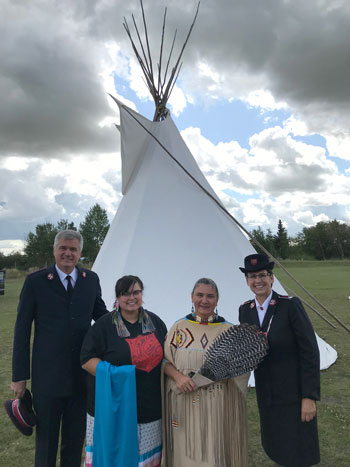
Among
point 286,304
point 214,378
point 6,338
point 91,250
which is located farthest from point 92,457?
point 91,250

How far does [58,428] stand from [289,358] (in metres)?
1.50

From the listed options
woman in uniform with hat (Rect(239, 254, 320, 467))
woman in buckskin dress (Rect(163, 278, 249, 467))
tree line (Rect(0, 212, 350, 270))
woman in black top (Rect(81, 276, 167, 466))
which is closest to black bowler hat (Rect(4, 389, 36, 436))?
woman in black top (Rect(81, 276, 167, 466))

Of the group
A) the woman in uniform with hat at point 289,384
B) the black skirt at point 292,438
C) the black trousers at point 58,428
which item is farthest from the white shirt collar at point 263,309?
the black trousers at point 58,428

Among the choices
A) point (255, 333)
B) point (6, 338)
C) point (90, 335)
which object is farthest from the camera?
point (6, 338)

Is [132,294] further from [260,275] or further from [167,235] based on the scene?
[167,235]

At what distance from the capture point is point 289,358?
6.37ft

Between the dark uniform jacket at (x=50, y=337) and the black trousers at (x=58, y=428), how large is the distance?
0.25ft

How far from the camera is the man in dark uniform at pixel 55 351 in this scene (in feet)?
6.89

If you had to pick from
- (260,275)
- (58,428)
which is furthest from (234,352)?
(58,428)

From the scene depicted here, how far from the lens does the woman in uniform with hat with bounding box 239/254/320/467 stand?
1888 mm

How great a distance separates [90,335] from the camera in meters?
1.92

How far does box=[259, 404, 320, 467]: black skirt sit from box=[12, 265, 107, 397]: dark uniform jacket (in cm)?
121

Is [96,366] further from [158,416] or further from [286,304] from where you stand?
[286,304]

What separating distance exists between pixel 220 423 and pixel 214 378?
0.87 ft
